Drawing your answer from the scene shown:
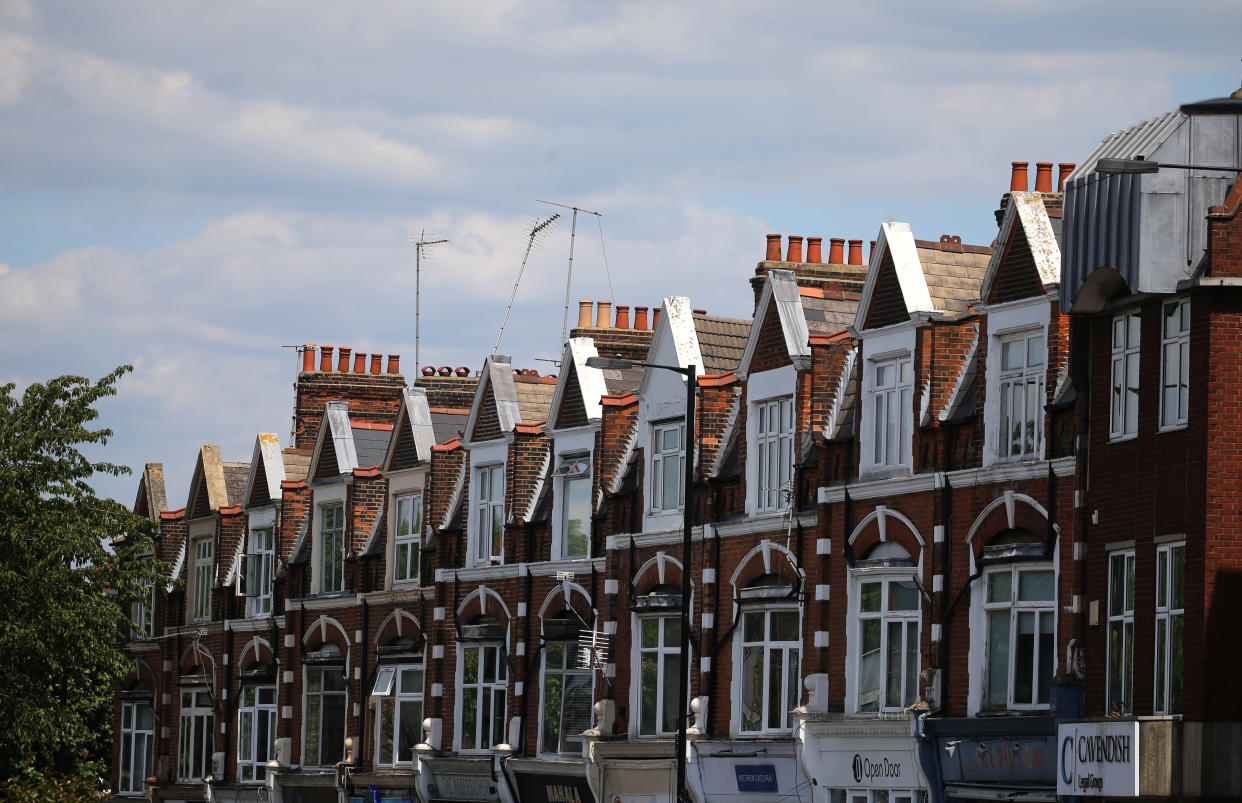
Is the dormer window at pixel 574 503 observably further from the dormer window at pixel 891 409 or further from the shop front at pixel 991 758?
the shop front at pixel 991 758

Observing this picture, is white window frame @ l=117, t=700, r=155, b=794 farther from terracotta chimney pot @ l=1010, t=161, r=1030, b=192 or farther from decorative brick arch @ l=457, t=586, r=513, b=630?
terracotta chimney pot @ l=1010, t=161, r=1030, b=192

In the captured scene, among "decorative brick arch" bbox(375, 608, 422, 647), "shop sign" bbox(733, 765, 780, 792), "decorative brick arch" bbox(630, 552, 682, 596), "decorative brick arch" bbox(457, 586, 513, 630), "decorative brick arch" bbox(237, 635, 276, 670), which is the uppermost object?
"decorative brick arch" bbox(630, 552, 682, 596)

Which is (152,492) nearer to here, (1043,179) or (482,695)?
(482,695)

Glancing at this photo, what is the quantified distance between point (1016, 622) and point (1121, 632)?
9.28ft

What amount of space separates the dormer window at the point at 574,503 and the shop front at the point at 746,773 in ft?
20.6

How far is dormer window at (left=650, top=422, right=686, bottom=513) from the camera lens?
41.0 m

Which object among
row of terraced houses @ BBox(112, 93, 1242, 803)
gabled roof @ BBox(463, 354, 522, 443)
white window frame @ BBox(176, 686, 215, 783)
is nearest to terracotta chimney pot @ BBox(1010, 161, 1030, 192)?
row of terraced houses @ BBox(112, 93, 1242, 803)

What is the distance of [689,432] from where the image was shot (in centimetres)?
3678

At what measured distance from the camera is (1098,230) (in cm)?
3002

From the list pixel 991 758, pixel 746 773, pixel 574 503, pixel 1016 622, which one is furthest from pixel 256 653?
pixel 1016 622

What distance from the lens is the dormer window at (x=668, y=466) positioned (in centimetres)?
4100

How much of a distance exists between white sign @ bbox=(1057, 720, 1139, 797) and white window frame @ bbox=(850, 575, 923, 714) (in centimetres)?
499

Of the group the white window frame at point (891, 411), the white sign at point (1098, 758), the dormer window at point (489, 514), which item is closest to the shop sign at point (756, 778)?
the white window frame at point (891, 411)

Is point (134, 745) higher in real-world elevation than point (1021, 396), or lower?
lower
